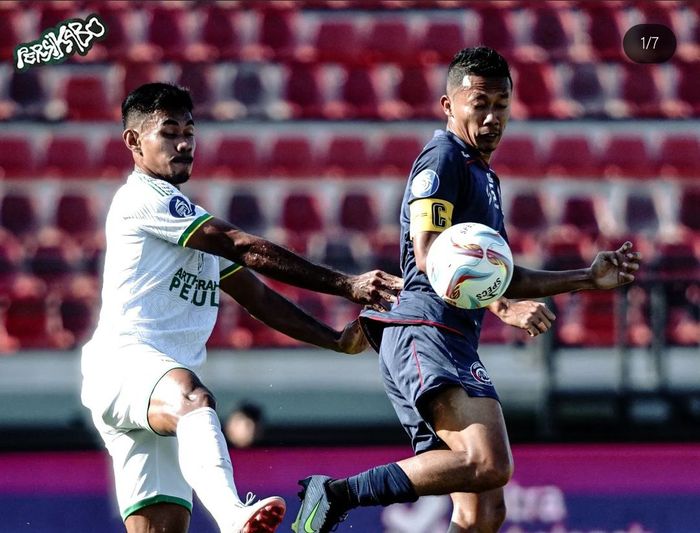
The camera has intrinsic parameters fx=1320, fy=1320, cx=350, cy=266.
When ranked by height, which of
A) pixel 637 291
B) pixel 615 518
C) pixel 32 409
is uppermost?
pixel 637 291

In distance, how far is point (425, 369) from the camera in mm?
4309

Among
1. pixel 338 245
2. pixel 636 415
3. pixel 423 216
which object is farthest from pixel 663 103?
pixel 423 216

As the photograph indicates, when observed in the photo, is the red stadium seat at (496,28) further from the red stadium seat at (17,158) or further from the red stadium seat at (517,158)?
the red stadium seat at (17,158)

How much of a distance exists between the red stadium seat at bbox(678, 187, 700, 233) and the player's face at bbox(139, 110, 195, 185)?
628cm

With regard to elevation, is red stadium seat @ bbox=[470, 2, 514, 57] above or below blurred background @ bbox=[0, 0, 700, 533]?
above

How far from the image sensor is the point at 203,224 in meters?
4.23

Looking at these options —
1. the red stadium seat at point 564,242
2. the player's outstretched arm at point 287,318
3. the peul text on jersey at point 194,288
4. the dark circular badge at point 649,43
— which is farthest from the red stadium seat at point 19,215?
the peul text on jersey at point 194,288

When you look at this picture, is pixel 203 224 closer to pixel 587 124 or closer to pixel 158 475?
pixel 158 475

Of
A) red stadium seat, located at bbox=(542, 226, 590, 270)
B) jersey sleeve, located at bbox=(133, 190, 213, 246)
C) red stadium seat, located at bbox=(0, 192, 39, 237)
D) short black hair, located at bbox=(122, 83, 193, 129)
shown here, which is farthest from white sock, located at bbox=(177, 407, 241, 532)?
red stadium seat, located at bbox=(0, 192, 39, 237)

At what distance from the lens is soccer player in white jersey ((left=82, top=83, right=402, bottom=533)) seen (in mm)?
4074

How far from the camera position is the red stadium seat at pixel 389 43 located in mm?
10898

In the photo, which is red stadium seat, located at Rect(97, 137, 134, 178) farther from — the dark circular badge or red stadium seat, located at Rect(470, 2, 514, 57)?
the dark circular badge

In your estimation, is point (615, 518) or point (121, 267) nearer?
point (121, 267)

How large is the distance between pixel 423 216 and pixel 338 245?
15.6ft
